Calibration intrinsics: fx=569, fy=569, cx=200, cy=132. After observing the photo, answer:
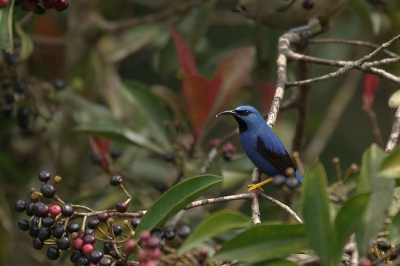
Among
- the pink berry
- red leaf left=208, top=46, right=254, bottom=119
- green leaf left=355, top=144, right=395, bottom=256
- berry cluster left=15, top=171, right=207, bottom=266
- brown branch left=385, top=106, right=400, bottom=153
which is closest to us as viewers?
green leaf left=355, top=144, right=395, bottom=256

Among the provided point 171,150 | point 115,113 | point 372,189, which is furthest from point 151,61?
point 372,189

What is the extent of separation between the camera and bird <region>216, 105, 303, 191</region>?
2.43m

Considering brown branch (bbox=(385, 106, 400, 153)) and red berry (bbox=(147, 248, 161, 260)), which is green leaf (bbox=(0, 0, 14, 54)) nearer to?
Result: red berry (bbox=(147, 248, 161, 260))

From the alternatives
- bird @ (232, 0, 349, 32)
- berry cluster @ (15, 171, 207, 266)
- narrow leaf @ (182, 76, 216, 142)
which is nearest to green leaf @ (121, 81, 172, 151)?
narrow leaf @ (182, 76, 216, 142)

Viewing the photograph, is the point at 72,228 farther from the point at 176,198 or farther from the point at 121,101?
the point at 121,101

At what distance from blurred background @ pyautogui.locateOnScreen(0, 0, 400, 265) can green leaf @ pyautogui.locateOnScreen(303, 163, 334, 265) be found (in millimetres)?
1452

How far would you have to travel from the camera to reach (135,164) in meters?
4.14

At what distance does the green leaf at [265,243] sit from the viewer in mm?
1558

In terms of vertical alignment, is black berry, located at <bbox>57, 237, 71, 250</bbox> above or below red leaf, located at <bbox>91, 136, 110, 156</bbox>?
above

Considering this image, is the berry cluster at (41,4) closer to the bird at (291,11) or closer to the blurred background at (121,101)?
the blurred background at (121,101)

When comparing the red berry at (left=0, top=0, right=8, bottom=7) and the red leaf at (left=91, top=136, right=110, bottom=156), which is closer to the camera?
the red berry at (left=0, top=0, right=8, bottom=7)

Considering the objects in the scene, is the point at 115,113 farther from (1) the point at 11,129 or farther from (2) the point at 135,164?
(1) the point at 11,129

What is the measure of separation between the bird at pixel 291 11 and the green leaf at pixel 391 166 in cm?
145

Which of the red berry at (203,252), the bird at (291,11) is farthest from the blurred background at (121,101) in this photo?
the red berry at (203,252)
